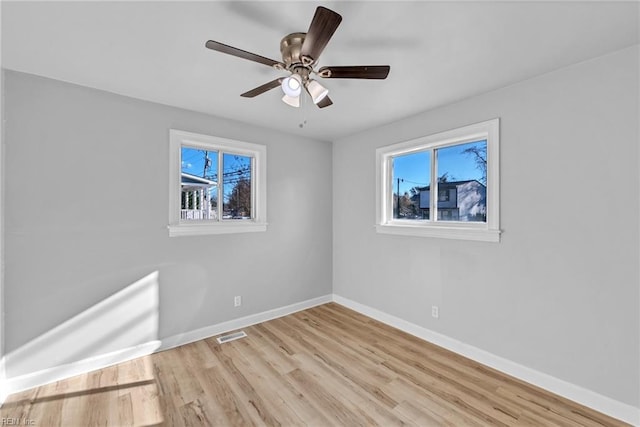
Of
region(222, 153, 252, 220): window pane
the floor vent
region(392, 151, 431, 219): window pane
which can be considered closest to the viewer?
the floor vent

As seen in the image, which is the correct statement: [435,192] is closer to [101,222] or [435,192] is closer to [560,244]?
[560,244]

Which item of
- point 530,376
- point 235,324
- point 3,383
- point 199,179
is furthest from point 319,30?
point 3,383

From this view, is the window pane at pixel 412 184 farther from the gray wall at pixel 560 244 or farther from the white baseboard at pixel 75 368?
the white baseboard at pixel 75 368

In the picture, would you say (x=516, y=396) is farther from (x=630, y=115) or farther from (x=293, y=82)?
(x=293, y=82)

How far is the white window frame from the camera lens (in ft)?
8.15

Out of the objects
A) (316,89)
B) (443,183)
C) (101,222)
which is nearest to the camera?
(316,89)

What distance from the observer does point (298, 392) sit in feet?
7.08

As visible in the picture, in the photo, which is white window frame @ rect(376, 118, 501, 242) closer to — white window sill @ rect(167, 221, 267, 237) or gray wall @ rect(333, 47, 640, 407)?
gray wall @ rect(333, 47, 640, 407)

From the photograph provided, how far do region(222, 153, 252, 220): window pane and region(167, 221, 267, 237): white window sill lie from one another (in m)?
0.15

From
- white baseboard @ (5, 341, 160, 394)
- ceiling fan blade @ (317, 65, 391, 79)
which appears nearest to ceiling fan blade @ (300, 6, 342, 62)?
ceiling fan blade @ (317, 65, 391, 79)

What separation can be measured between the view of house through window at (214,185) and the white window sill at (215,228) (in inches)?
5.0

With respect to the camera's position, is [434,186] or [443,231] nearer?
[443,231]

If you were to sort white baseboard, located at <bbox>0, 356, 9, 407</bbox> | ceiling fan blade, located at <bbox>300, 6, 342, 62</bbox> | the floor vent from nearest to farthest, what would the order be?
ceiling fan blade, located at <bbox>300, 6, 342, 62</bbox>, white baseboard, located at <bbox>0, 356, 9, 407</bbox>, the floor vent

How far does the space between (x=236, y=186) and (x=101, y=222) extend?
1.39m
